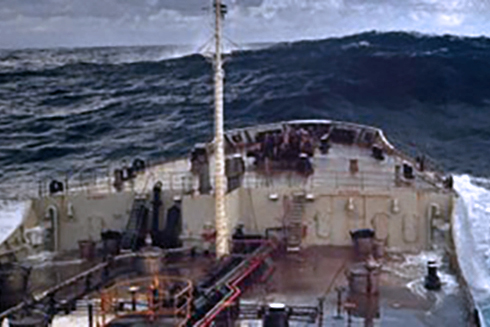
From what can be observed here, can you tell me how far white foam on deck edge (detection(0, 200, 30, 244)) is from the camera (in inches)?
1555

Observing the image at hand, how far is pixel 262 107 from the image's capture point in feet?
285

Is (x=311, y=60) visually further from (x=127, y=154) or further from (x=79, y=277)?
(x=79, y=277)

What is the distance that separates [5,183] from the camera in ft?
182

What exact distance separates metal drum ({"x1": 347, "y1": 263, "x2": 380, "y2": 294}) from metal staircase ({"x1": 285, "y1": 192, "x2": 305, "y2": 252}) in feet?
16.7

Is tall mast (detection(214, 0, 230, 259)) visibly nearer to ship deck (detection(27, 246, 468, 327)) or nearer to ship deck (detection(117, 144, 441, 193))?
ship deck (detection(27, 246, 468, 327))

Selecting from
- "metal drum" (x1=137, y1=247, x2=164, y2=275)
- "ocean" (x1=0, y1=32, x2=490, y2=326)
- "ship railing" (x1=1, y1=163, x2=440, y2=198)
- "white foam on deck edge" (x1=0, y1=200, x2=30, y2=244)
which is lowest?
"metal drum" (x1=137, y1=247, x2=164, y2=275)

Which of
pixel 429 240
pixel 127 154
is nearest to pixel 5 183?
pixel 127 154

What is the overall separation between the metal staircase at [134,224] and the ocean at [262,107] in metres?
14.8

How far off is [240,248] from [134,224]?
483 cm

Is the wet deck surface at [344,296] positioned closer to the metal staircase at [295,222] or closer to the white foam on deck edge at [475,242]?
the metal staircase at [295,222]

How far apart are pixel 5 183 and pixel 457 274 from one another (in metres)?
39.3

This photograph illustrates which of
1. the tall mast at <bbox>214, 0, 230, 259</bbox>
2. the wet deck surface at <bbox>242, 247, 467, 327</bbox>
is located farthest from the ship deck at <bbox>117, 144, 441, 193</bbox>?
the wet deck surface at <bbox>242, 247, 467, 327</bbox>

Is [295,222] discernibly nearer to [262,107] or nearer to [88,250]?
[88,250]

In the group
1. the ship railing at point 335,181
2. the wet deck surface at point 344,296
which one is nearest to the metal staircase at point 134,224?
the ship railing at point 335,181
